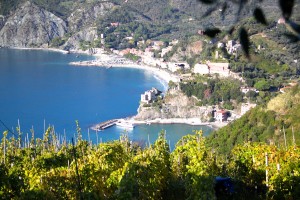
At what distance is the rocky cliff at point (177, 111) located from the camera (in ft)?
92.8

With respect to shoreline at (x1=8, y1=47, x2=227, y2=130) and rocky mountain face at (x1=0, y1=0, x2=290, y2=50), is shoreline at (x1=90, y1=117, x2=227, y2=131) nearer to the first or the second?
shoreline at (x1=8, y1=47, x2=227, y2=130)

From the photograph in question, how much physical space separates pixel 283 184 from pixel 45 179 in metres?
2.82

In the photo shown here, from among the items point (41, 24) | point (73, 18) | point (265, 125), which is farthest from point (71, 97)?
point (73, 18)

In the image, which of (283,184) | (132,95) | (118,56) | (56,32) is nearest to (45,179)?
(283,184)

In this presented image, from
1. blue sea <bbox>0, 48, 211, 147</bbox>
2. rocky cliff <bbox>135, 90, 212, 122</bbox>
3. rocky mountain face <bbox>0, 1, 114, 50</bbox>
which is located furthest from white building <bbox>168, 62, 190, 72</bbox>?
rocky mountain face <bbox>0, 1, 114, 50</bbox>

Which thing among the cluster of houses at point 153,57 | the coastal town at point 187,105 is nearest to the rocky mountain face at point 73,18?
the cluster of houses at point 153,57

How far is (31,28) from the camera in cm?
6894

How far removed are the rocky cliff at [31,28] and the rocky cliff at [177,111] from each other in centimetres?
4224

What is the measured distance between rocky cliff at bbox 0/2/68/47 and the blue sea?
53.5ft

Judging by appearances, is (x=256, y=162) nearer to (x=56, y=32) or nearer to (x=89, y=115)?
(x=89, y=115)

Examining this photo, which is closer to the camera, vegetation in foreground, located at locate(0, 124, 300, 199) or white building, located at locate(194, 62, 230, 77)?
vegetation in foreground, located at locate(0, 124, 300, 199)

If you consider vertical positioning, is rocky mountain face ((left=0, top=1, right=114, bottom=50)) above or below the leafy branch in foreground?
above

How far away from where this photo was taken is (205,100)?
98.6 ft

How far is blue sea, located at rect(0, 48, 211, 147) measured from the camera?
26.0m
